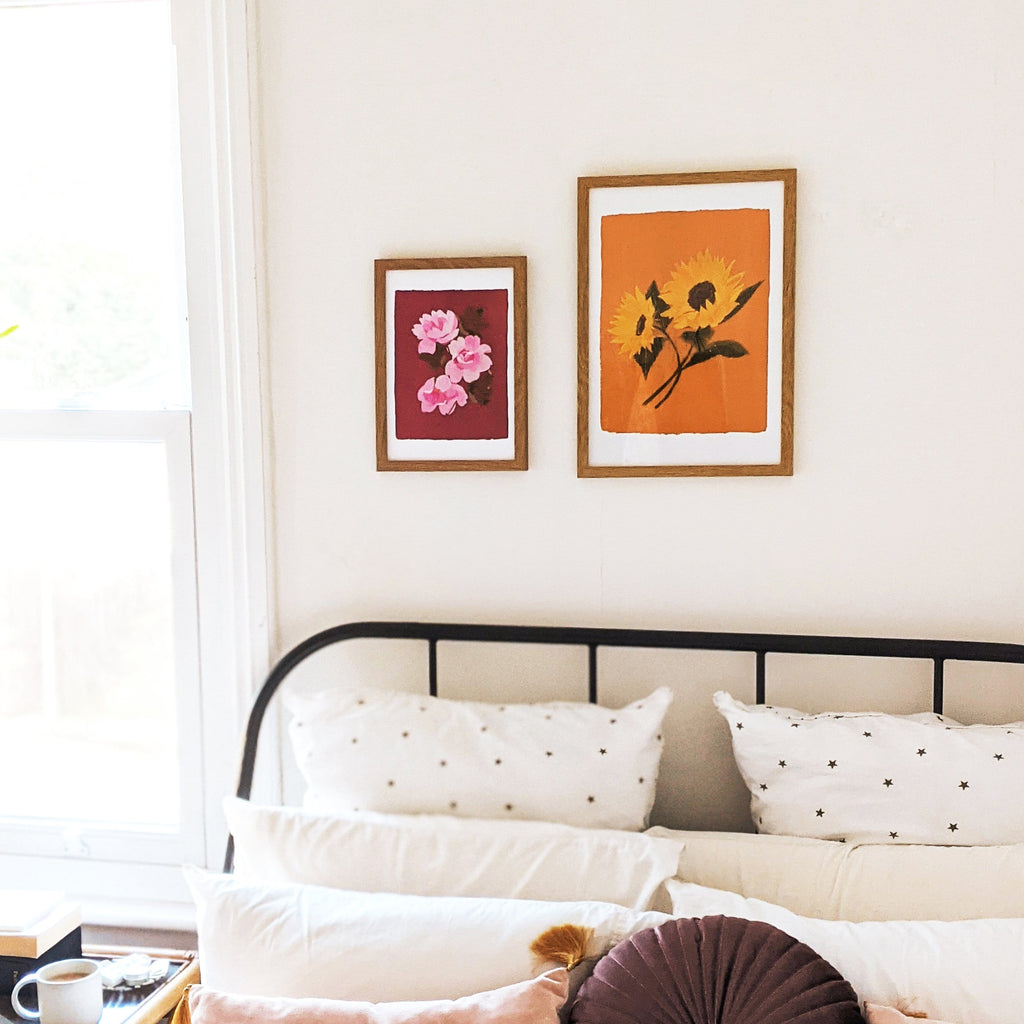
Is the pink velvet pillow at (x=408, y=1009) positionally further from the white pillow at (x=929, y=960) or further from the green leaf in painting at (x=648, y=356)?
the green leaf in painting at (x=648, y=356)

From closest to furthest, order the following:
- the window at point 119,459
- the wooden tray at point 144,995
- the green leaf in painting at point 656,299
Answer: the wooden tray at point 144,995 → the green leaf in painting at point 656,299 → the window at point 119,459

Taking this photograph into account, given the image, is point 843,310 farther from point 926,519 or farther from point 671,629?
point 671,629

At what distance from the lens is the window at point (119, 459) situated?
1.79 meters

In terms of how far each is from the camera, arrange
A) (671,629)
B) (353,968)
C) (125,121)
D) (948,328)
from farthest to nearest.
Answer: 1. (125,121)
2. (671,629)
3. (948,328)
4. (353,968)

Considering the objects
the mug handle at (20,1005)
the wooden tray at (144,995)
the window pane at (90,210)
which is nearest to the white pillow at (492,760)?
the wooden tray at (144,995)

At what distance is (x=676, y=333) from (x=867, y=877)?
84 centimetres

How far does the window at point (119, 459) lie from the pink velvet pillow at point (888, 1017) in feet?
Result: 3.64

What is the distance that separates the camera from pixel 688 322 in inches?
64.5

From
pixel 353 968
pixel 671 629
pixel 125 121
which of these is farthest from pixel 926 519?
pixel 125 121

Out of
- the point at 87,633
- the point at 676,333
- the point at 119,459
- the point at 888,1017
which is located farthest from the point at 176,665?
the point at 888,1017

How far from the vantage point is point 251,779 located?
174cm

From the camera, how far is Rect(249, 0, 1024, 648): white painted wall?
158 cm

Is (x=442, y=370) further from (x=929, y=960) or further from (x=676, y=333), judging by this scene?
(x=929, y=960)

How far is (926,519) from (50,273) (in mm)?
1586
